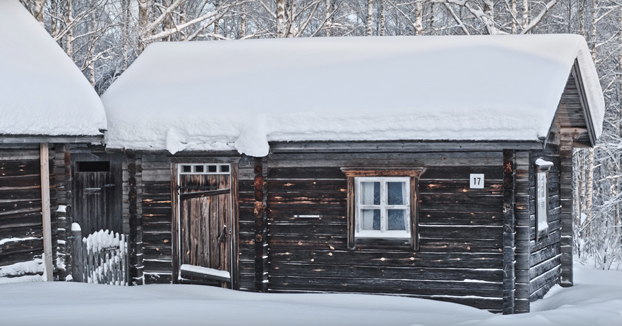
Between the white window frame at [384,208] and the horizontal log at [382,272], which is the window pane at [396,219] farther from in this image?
the horizontal log at [382,272]

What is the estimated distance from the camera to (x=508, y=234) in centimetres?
869

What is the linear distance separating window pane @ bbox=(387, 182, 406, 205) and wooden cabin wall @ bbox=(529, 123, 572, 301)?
82.0 inches

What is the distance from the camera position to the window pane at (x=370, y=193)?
30.3 ft

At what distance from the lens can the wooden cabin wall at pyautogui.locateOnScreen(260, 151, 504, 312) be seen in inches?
349

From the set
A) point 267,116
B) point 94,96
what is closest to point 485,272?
point 267,116

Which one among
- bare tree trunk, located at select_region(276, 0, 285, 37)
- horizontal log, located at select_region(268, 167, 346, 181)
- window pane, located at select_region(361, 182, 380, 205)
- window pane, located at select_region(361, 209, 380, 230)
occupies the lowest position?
window pane, located at select_region(361, 209, 380, 230)

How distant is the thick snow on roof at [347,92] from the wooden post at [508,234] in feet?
1.75

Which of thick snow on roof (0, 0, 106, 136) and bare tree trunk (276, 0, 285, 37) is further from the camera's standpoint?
bare tree trunk (276, 0, 285, 37)

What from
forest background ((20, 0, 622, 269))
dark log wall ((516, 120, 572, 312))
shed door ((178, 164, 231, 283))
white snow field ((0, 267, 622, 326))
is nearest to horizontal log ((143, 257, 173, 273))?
shed door ((178, 164, 231, 283))

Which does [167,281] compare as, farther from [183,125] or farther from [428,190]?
[428,190]

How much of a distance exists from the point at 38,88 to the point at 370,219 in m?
5.36

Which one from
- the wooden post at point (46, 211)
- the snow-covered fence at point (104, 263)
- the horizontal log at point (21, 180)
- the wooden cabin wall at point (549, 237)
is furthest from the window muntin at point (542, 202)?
the horizontal log at point (21, 180)

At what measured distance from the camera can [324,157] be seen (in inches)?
366

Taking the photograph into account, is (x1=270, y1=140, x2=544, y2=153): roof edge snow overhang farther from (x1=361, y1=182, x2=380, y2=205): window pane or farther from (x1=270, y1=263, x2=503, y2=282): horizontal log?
(x1=270, y1=263, x2=503, y2=282): horizontal log
